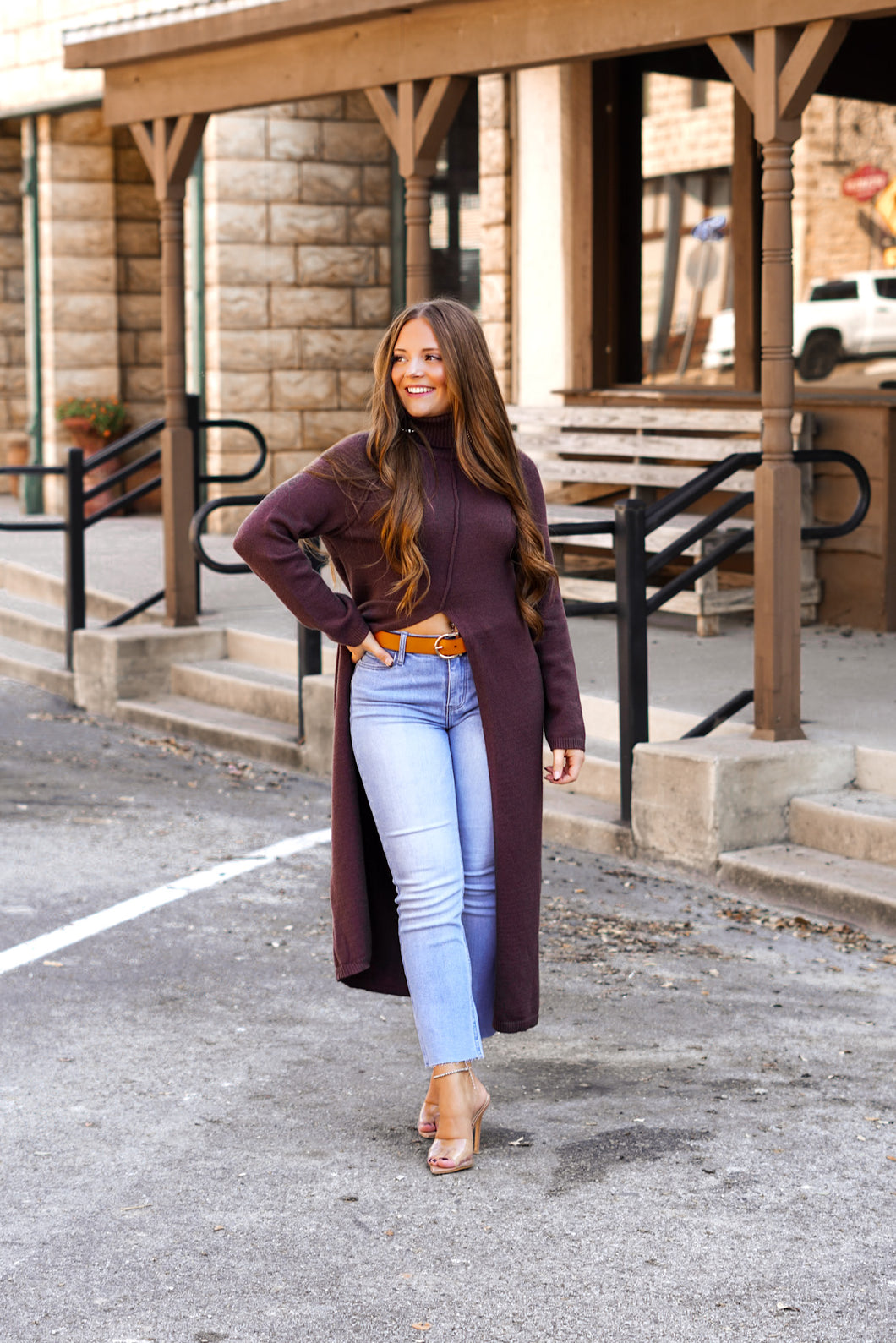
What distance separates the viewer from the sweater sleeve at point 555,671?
4.52m

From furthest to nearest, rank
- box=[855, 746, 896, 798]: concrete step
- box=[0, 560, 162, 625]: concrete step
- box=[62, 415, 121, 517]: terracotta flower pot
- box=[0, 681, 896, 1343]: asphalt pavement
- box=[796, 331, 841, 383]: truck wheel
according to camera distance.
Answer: box=[62, 415, 121, 517]: terracotta flower pot, box=[0, 560, 162, 625]: concrete step, box=[796, 331, 841, 383]: truck wheel, box=[855, 746, 896, 798]: concrete step, box=[0, 681, 896, 1343]: asphalt pavement

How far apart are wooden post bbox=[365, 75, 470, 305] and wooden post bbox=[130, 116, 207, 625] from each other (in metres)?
2.12

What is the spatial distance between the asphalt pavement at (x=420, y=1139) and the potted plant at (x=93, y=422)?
987 centimetres

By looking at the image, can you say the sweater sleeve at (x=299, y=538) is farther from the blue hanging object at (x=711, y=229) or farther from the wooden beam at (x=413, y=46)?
the blue hanging object at (x=711, y=229)

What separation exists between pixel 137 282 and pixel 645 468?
770cm

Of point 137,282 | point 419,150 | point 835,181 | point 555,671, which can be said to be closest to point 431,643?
point 555,671

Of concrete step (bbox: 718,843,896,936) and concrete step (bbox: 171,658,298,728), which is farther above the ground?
concrete step (bbox: 171,658,298,728)

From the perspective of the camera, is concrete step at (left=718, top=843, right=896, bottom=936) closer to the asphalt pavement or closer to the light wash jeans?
the asphalt pavement

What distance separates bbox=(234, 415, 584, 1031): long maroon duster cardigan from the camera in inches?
171

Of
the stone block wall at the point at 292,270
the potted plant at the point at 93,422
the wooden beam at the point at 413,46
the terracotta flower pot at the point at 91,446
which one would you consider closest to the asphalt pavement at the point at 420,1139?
the wooden beam at the point at 413,46

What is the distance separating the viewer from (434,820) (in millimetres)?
4320

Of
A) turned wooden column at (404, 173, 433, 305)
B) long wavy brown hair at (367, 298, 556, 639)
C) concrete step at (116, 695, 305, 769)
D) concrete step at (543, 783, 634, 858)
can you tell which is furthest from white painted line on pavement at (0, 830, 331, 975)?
turned wooden column at (404, 173, 433, 305)

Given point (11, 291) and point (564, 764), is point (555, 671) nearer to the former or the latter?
point (564, 764)

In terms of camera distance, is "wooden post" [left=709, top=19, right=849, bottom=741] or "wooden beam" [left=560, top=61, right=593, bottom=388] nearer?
"wooden post" [left=709, top=19, right=849, bottom=741]
